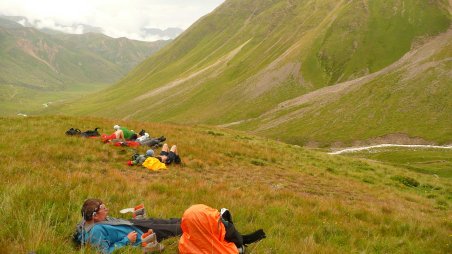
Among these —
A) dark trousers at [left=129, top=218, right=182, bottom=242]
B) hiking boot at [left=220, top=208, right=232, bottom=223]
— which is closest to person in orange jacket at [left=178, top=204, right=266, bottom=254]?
hiking boot at [left=220, top=208, right=232, bottom=223]

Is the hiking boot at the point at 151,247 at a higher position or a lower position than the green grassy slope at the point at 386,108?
higher

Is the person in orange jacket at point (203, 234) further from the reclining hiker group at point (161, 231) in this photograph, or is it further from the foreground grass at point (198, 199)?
the foreground grass at point (198, 199)

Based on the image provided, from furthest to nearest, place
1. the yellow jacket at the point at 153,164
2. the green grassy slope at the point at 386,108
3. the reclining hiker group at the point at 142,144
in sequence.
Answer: the green grassy slope at the point at 386,108 < the reclining hiker group at the point at 142,144 < the yellow jacket at the point at 153,164

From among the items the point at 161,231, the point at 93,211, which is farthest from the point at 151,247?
the point at 93,211

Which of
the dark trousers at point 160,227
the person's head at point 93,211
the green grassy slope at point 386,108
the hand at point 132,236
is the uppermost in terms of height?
the person's head at point 93,211

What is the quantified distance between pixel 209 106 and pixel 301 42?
4365 cm

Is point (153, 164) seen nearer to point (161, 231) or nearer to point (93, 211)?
point (161, 231)

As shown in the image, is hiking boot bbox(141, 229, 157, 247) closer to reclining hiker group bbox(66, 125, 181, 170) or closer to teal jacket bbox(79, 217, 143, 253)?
teal jacket bbox(79, 217, 143, 253)

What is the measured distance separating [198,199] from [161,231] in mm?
2955

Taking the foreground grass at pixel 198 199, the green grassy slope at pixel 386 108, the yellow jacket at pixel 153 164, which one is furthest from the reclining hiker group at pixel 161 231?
the green grassy slope at pixel 386 108

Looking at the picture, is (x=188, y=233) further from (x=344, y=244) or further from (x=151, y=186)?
(x=151, y=186)

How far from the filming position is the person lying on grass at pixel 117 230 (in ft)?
22.5

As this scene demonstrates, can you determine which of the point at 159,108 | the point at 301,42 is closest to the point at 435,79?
the point at 301,42

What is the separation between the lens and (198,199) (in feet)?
35.0
